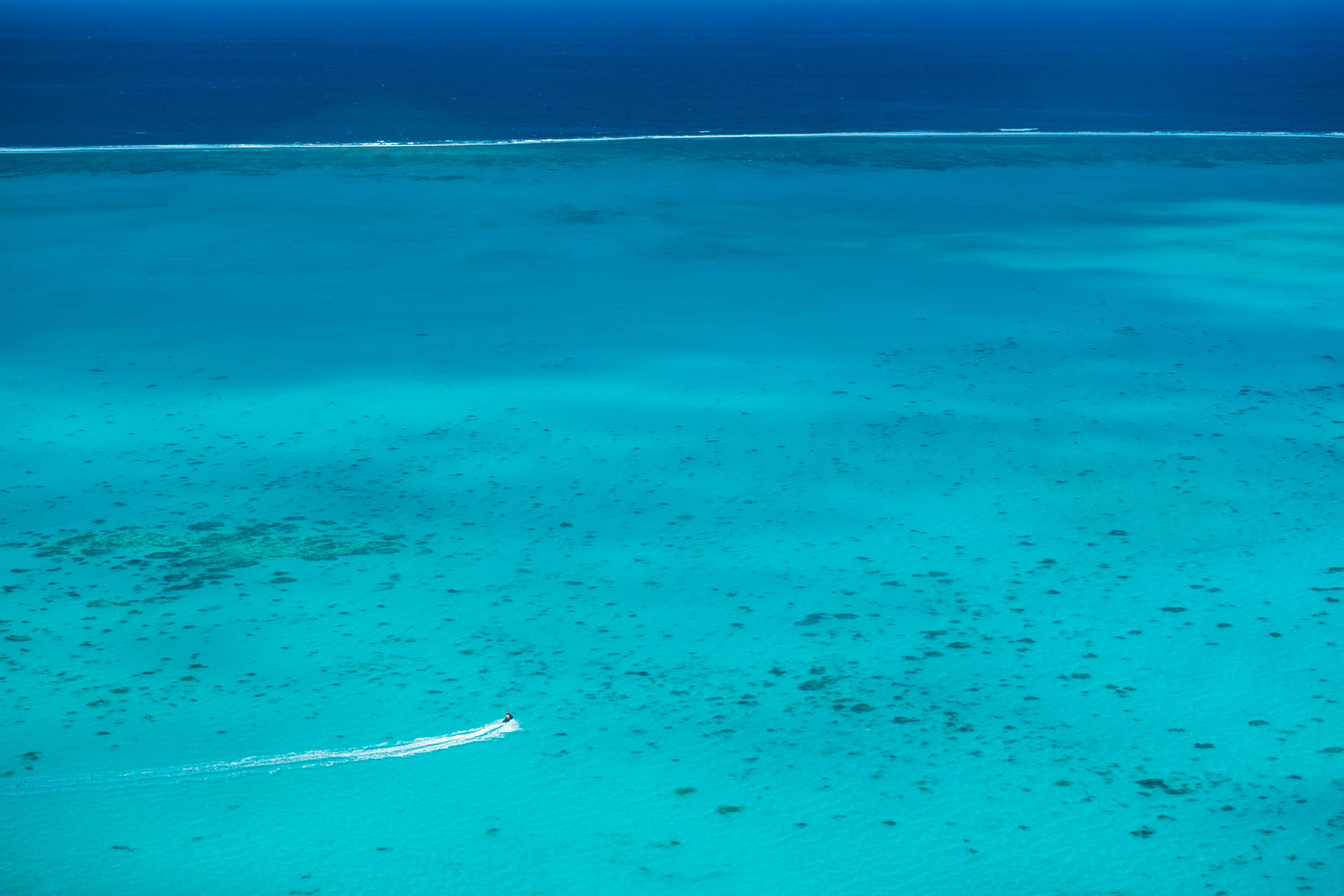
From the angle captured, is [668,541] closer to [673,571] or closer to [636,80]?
[673,571]

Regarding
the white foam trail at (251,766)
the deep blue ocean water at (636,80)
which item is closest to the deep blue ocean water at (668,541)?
the white foam trail at (251,766)

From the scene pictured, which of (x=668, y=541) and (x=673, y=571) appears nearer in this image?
(x=673, y=571)

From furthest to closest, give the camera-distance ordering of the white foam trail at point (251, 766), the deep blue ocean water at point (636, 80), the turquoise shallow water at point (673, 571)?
the deep blue ocean water at point (636, 80)
the white foam trail at point (251, 766)
the turquoise shallow water at point (673, 571)

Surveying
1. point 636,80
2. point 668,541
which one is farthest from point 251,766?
point 636,80

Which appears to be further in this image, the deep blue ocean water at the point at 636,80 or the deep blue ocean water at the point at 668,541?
the deep blue ocean water at the point at 636,80

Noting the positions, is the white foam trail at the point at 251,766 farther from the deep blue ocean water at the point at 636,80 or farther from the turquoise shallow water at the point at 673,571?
the deep blue ocean water at the point at 636,80
